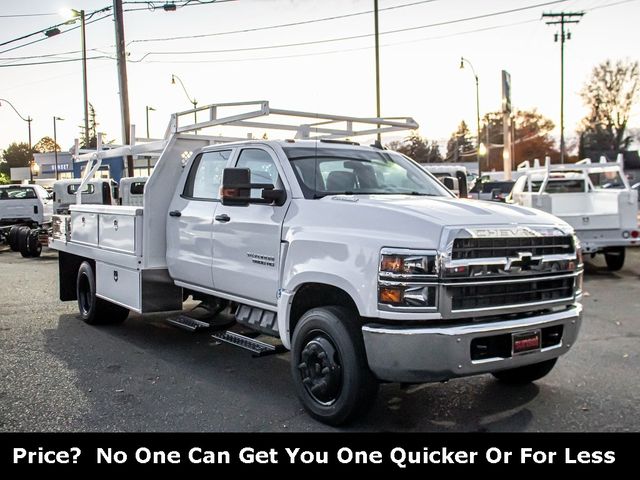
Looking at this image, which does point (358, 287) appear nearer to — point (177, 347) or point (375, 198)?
point (375, 198)

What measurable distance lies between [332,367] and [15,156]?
13117 centimetres

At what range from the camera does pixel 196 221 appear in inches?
250

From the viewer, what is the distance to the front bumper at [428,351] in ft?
Answer: 13.4

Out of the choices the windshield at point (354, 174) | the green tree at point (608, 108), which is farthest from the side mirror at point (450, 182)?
the green tree at point (608, 108)

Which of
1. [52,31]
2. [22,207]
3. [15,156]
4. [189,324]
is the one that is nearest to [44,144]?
[15,156]

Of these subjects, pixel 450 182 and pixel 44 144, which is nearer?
pixel 450 182

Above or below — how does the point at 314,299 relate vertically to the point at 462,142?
below

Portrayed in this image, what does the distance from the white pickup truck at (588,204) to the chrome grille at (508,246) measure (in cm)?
774

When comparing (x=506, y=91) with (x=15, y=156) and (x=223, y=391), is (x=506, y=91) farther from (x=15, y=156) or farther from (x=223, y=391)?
(x=15, y=156)

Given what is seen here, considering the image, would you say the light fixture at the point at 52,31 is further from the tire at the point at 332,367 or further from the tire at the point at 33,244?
the tire at the point at 332,367

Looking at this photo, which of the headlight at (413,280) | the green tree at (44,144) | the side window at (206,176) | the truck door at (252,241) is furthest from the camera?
the green tree at (44,144)

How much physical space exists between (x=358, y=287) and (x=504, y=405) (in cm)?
168

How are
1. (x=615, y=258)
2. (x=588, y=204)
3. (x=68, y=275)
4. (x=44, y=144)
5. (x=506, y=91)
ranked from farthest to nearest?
(x=44, y=144)
(x=506, y=91)
(x=588, y=204)
(x=615, y=258)
(x=68, y=275)
